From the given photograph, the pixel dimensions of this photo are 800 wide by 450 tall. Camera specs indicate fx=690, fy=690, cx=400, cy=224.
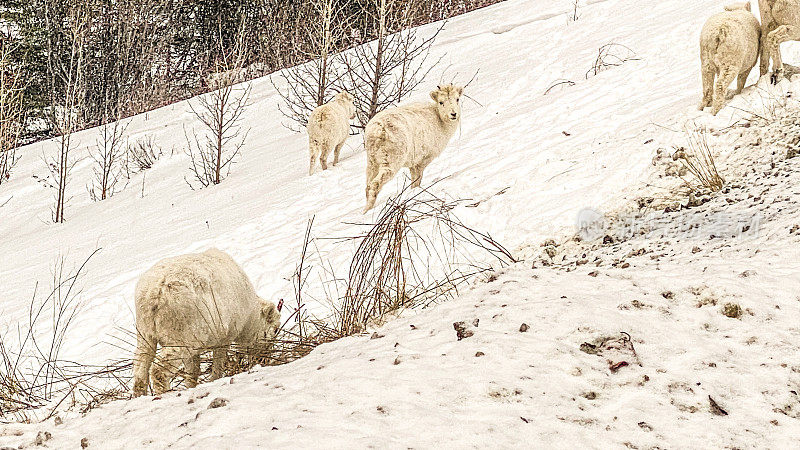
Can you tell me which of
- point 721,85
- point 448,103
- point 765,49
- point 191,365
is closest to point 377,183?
point 448,103

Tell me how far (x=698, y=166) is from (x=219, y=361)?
4.20m

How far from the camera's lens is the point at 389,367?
246 cm

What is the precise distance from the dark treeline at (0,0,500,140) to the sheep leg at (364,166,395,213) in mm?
22220

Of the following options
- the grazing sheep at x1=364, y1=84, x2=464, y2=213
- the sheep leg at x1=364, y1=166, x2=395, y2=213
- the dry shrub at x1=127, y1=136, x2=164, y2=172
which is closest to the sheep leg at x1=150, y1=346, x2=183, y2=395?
the grazing sheep at x1=364, y1=84, x2=464, y2=213

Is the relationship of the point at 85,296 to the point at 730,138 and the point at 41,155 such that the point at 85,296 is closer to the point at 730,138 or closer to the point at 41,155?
the point at 730,138

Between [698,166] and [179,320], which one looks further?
[698,166]

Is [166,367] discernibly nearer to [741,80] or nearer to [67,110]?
[741,80]

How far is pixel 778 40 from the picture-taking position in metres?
6.84

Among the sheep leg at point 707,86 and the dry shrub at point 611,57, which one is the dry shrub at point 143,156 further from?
the sheep leg at point 707,86

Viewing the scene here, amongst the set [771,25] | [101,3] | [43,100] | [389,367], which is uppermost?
[101,3]

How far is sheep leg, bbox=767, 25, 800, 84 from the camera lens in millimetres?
6707

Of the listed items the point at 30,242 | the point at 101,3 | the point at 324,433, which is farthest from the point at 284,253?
the point at 101,3

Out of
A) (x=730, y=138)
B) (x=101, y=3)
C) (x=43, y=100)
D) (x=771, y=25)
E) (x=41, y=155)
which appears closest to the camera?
(x=730, y=138)

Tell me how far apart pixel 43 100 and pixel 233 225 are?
28.2 m
